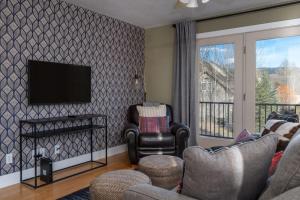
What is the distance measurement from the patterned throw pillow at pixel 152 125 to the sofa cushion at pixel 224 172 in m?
2.89

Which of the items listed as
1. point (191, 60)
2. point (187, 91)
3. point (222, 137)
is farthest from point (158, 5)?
point (222, 137)

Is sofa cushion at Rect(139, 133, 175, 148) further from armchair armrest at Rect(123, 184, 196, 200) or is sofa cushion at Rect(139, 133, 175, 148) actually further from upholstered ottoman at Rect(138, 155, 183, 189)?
armchair armrest at Rect(123, 184, 196, 200)

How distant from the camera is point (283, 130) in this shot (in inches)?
72.1

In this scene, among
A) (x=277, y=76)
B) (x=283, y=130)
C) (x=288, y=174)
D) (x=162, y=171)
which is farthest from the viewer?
(x=277, y=76)

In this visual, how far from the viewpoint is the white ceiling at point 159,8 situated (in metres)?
3.62

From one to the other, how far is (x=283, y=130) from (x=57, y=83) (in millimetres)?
2837

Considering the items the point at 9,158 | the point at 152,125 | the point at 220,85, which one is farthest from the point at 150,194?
the point at 220,85

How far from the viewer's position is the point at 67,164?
3.64m

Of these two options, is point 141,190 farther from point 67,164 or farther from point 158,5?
point 158,5

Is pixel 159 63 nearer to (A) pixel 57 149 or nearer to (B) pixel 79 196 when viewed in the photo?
(A) pixel 57 149

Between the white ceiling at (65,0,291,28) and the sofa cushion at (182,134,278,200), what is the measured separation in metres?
3.09

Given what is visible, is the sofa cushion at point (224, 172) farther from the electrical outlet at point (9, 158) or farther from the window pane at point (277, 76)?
the window pane at point (277, 76)

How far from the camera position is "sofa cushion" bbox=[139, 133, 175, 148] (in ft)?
12.0

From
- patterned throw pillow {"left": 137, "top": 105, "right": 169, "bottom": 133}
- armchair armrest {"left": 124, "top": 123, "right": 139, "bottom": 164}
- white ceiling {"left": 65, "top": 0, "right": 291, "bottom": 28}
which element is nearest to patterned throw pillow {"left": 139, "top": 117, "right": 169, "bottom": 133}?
patterned throw pillow {"left": 137, "top": 105, "right": 169, "bottom": 133}
